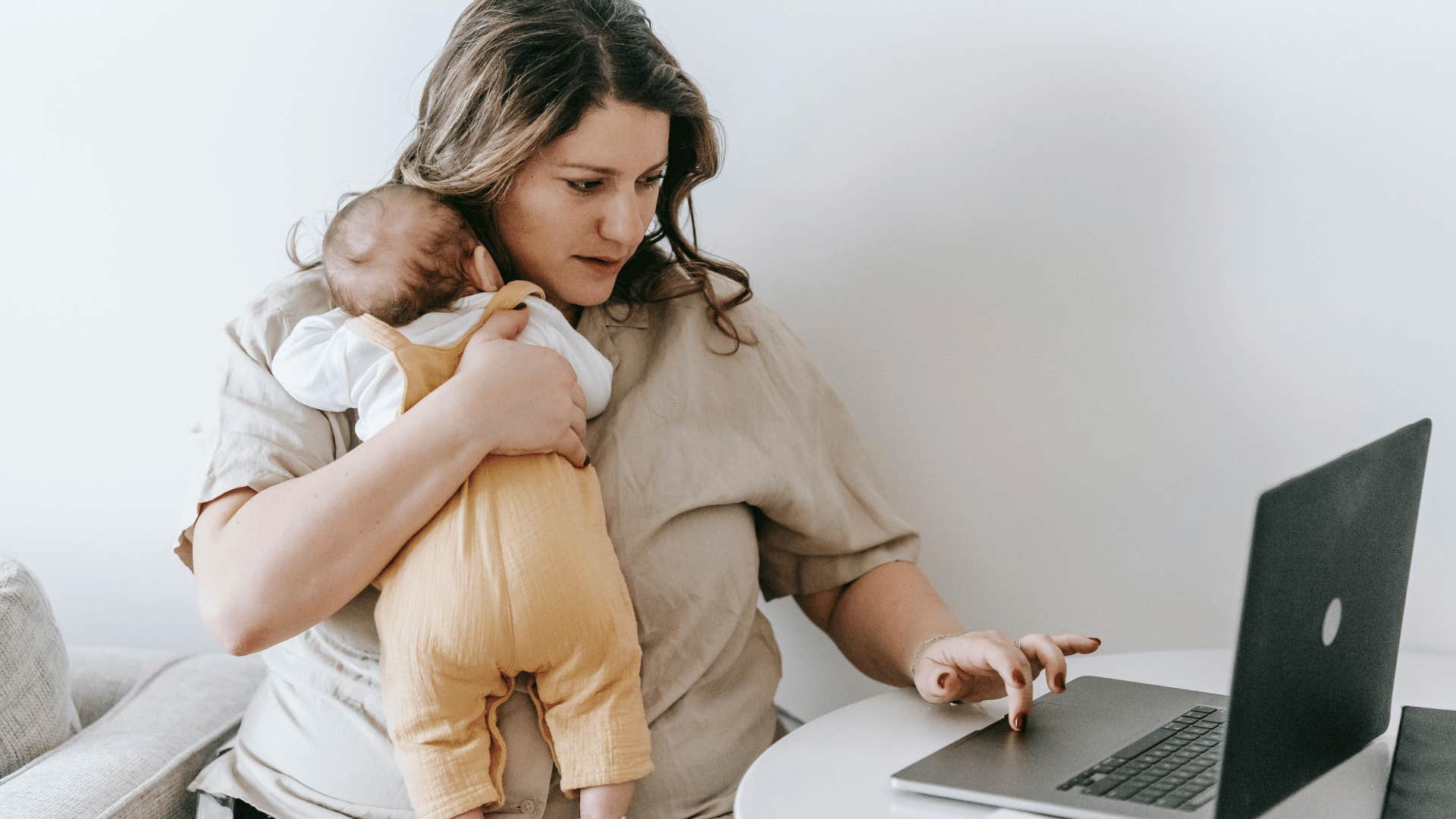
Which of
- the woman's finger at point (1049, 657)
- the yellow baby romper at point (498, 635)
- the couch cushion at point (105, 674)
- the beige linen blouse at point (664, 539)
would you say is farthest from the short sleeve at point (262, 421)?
the woman's finger at point (1049, 657)

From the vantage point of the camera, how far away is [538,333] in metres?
1.27

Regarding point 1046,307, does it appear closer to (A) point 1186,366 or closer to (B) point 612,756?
(A) point 1186,366

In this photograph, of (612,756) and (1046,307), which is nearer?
(612,756)

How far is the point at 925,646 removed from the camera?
1.26 metres

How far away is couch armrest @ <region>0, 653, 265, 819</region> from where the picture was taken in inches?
49.8

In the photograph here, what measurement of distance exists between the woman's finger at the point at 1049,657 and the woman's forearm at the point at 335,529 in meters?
0.54

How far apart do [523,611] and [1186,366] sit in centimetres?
86

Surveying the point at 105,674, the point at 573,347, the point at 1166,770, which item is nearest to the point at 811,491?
the point at 573,347

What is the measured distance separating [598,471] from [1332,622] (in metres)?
0.72

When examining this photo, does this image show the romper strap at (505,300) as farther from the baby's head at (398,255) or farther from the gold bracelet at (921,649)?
the gold bracelet at (921,649)

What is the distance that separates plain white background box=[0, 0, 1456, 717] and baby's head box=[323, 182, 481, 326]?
0.82 ft

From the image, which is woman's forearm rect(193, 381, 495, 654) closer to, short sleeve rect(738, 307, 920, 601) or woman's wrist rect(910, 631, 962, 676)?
short sleeve rect(738, 307, 920, 601)

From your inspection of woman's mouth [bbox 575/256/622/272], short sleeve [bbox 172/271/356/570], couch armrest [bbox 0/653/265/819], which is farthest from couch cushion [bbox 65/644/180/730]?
woman's mouth [bbox 575/256/622/272]

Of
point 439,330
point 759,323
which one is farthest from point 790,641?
point 439,330
